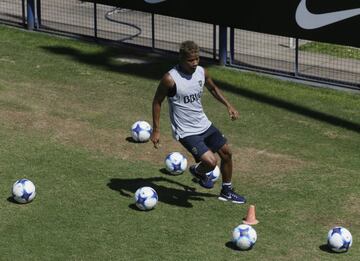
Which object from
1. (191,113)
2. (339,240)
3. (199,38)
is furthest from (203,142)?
(199,38)

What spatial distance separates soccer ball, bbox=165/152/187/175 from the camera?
12.6 meters

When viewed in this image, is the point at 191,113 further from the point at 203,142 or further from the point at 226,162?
the point at 226,162

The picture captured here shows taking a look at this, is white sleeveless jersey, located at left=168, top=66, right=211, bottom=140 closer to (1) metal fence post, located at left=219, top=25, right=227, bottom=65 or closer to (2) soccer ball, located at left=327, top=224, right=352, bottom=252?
(2) soccer ball, located at left=327, top=224, right=352, bottom=252

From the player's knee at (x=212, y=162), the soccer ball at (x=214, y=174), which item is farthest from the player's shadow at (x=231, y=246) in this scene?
the soccer ball at (x=214, y=174)

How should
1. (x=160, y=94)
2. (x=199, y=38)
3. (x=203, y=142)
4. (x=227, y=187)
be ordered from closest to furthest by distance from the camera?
1. (x=160, y=94)
2. (x=203, y=142)
3. (x=227, y=187)
4. (x=199, y=38)

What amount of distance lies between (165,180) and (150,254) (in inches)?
102

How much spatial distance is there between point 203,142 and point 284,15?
6.21m

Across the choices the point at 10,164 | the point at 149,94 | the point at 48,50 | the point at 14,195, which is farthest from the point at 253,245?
the point at 48,50

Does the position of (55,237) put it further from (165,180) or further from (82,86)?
(82,86)

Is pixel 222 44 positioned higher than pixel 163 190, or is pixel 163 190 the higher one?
pixel 222 44

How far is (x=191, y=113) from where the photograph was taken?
11367 mm

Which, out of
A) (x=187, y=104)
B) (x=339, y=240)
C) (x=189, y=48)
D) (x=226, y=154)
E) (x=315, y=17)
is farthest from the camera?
(x=315, y=17)

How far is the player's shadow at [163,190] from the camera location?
11898 millimetres

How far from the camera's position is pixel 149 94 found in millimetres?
16656
